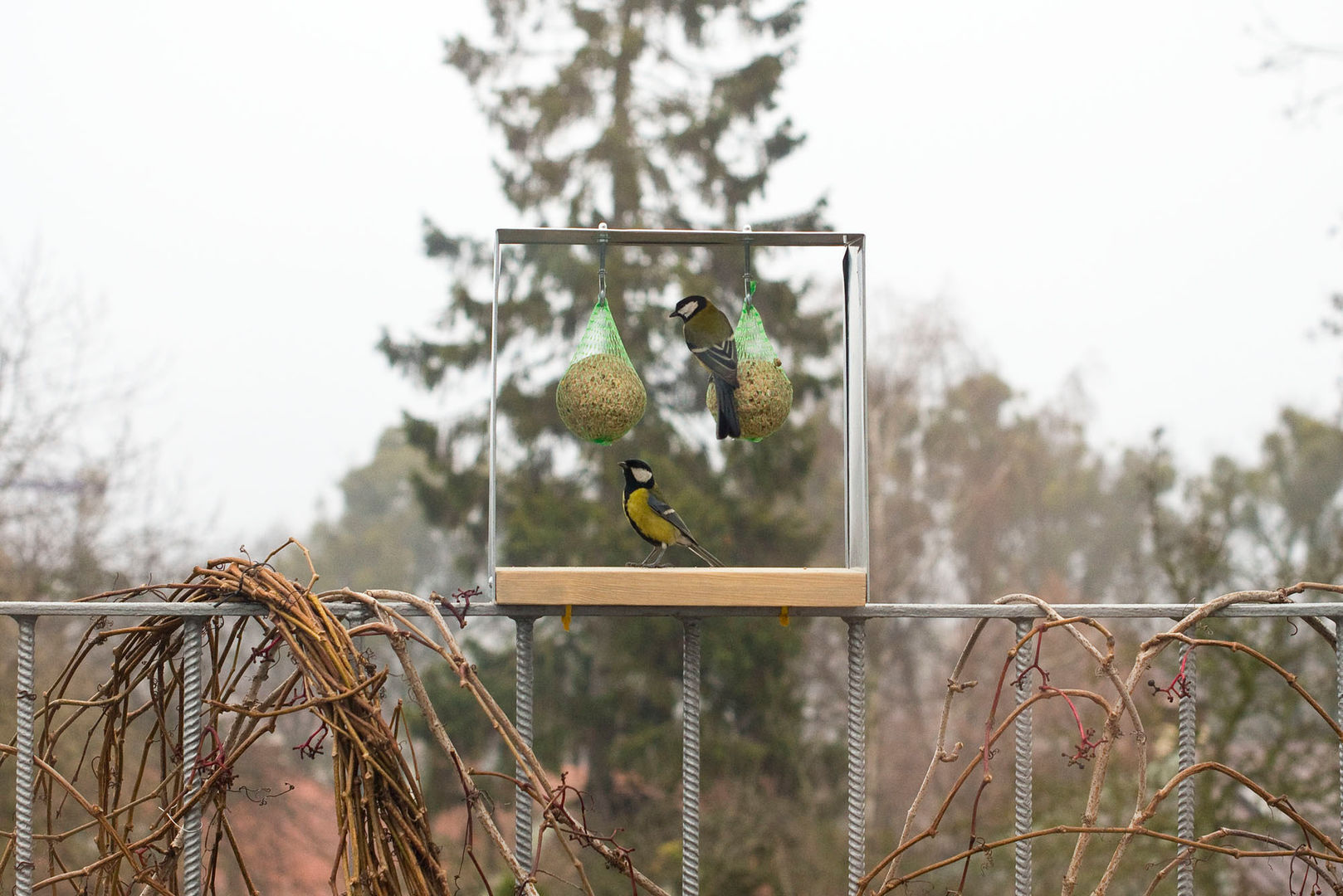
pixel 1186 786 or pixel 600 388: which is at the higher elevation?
pixel 600 388

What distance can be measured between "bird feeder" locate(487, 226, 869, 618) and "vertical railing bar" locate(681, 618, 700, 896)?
0.07 meters

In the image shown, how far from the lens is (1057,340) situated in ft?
45.3

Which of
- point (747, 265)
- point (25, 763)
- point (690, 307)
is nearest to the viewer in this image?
point (25, 763)

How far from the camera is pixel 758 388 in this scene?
2.22 metres

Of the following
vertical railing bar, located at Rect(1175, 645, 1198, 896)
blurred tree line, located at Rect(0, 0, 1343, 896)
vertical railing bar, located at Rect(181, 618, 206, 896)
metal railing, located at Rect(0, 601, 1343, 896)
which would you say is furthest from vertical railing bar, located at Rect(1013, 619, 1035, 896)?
blurred tree line, located at Rect(0, 0, 1343, 896)

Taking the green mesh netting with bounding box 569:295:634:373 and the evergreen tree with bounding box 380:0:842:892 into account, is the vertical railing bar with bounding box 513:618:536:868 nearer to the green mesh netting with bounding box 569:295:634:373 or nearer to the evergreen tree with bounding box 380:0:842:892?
the green mesh netting with bounding box 569:295:634:373

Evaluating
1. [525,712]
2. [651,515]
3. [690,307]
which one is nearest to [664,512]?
[651,515]

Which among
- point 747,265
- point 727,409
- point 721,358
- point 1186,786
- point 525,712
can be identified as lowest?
point 1186,786

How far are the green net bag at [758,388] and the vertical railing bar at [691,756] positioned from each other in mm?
684

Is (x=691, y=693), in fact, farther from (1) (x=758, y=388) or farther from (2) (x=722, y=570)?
(1) (x=758, y=388)

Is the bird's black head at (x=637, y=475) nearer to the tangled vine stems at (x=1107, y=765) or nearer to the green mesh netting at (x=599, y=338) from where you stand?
the green mesh netting at (x=599, y=338)

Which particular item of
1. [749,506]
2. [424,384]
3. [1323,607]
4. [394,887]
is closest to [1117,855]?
[1323,607]

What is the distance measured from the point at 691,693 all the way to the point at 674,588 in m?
0.16

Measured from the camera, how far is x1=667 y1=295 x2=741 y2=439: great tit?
221 centimetres
